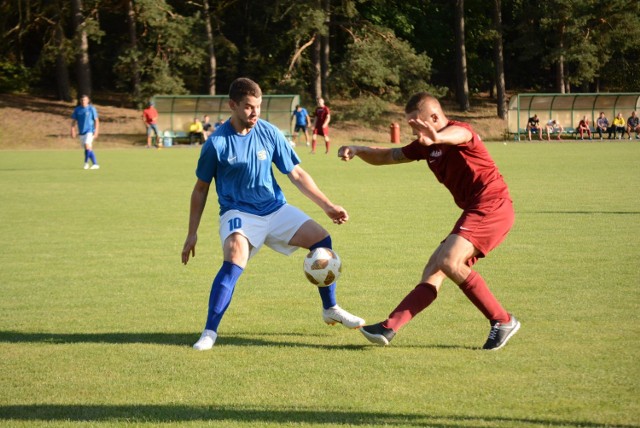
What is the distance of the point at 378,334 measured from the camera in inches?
218

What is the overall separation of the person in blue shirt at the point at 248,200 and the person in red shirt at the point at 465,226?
59cm

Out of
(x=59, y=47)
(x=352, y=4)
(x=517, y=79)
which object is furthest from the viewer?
(x=517, y=79)

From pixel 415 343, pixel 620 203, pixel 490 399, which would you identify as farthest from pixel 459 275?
pixel 620 203

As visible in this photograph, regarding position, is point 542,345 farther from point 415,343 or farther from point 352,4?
point 352,4

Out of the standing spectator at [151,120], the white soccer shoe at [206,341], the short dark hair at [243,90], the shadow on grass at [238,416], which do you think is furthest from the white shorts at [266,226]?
the standing spectator at [151,120]

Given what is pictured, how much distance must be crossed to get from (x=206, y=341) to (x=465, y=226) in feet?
6.18

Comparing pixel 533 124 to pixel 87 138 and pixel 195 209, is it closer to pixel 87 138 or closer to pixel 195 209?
pixel 87 138

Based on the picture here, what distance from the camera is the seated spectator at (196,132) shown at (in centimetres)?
3878

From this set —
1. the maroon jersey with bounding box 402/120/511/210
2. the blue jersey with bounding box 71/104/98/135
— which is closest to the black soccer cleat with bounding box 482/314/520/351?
the maroon jersey with bounding box 402/120/511/210

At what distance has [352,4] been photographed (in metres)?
45.8

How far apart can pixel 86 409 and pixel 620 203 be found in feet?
35.6

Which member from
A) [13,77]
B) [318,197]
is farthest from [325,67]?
[318,197]

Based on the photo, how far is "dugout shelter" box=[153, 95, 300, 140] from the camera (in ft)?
130

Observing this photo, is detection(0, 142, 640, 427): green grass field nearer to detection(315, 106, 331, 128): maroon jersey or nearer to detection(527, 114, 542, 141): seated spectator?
detection(315, 106, 331, 128): maroon jersey
